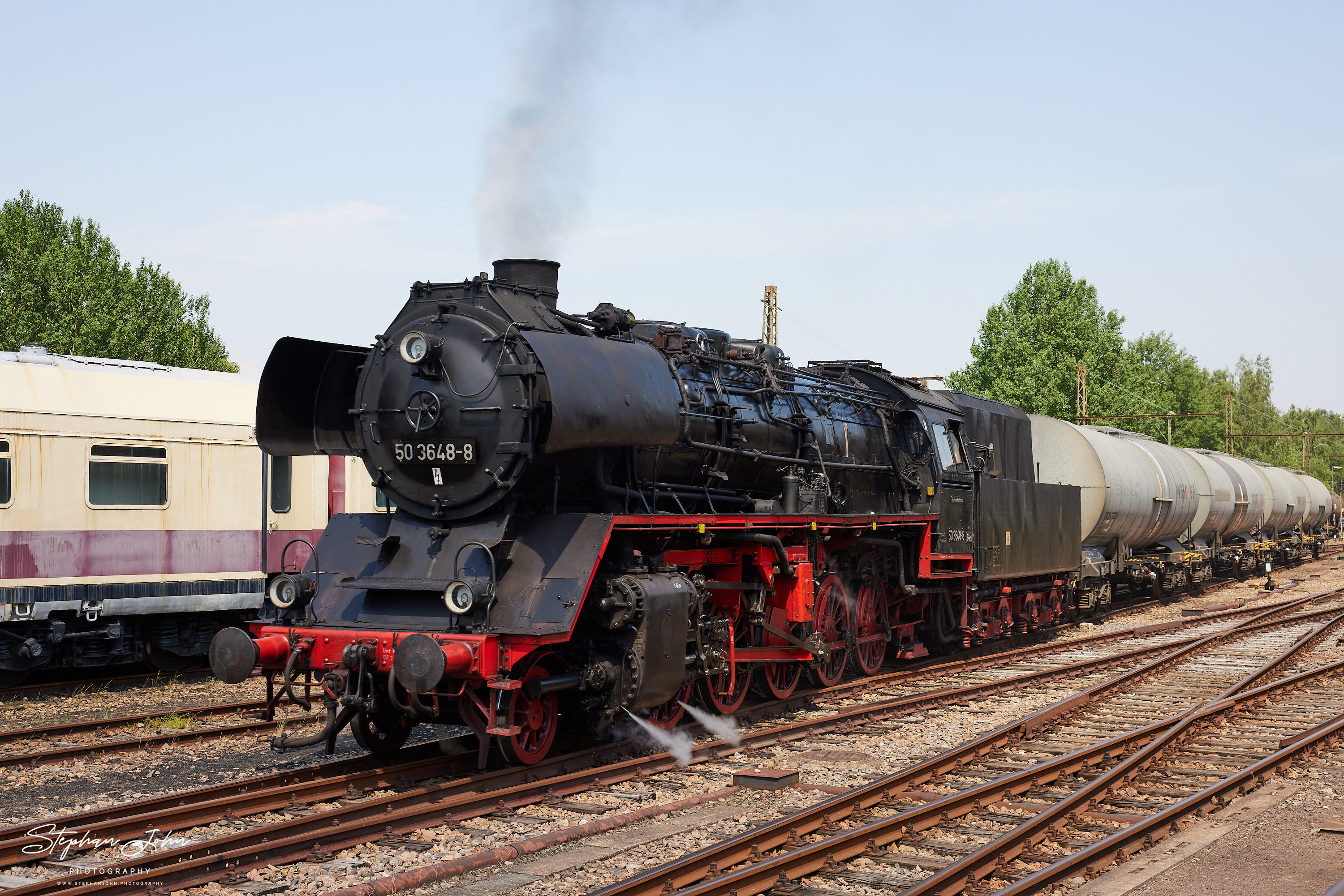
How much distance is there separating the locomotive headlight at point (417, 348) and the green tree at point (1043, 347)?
41.0 meters

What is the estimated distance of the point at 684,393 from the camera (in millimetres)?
9602

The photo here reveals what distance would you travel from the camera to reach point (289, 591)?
862cm

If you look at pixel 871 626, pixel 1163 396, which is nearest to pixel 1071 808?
pixel 871 626

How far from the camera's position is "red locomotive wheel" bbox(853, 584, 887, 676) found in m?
13.2

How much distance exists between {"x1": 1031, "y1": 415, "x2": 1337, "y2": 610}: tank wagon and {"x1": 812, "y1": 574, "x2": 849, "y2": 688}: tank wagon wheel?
325 inches

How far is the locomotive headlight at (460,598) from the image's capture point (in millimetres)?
7695

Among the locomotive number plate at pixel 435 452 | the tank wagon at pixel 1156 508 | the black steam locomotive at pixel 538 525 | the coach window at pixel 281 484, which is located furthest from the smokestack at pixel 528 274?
the tank wagon at pixel 1156 508

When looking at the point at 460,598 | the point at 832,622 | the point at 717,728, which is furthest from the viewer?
the point at 832,622

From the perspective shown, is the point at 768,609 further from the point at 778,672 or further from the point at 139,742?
the point at 139,742

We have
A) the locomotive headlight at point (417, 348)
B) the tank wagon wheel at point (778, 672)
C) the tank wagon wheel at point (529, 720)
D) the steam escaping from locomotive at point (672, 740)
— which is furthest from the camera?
the tank wagon wheel at point (778, 672)

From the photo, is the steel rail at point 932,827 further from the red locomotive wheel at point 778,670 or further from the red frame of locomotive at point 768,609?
the red locomotive wheel at point 778,670

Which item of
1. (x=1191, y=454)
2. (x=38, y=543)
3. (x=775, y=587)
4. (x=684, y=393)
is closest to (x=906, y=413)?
(x=775, y=587)

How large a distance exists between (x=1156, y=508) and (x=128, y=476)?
18.9 meters

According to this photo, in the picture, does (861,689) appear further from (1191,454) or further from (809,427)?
(1191,454)
